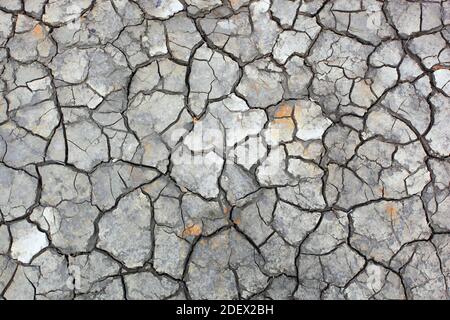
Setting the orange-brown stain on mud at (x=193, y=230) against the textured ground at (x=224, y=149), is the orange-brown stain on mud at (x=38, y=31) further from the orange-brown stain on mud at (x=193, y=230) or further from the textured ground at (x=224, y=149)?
the orange-brown stain on mud at (x=193, y=230)

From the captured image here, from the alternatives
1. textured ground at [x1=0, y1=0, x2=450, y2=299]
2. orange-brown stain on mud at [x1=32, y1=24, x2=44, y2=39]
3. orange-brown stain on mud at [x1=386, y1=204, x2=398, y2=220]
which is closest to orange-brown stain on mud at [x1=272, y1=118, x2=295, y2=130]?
textured ground at [x1=0, y1=0, x2=450, y2=299]

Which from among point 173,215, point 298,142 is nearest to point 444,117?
point 298,142

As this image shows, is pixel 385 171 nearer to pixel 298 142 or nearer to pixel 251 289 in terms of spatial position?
pixel 298 142

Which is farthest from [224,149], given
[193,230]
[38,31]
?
[38,31]

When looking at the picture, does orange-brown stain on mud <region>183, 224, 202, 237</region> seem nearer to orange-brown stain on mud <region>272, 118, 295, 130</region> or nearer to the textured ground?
the textured ground

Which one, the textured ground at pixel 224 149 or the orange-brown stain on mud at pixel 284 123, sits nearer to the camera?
the textured ground at pixel 224 149

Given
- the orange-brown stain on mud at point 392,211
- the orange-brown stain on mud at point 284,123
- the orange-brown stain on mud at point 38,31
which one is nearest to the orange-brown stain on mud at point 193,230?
the orange-brown stain on mud at point 284,123

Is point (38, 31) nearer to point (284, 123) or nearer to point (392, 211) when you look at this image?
point (284, 123)
